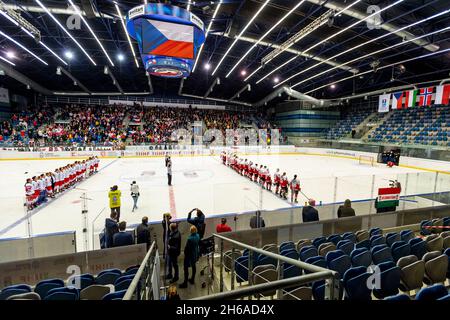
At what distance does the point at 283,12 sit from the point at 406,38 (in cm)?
749

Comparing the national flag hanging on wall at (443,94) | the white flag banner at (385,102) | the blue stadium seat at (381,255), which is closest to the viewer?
the blue stadium seat at (381,255)

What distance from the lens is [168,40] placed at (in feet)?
35.1

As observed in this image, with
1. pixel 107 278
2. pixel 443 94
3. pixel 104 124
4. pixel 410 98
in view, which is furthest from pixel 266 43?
pixel 104 124

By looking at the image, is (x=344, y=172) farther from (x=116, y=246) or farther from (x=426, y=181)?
(x=116, y=246)

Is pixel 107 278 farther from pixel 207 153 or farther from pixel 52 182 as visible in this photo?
pixel 207 153

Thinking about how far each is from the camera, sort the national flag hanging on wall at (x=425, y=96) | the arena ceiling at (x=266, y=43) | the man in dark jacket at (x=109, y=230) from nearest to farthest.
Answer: the man in dark jacket at (x=109, y=230) < the arena ceiling at (x=266, y=43) < the national flag hanging on wall at (x=425, y=96)

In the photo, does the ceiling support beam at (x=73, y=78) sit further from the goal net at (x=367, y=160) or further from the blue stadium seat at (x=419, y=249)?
the goal net at (x=367, y=160)

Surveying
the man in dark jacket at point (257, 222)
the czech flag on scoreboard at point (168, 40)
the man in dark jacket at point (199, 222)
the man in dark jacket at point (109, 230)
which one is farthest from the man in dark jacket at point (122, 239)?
the czech flag on scoreboard at point (168, 40)

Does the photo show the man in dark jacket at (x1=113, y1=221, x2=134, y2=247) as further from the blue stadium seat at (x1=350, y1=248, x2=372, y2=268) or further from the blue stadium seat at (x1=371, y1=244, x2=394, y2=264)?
the blue stadium seat at (x1=371, y1=244, x2=394, y2=264)

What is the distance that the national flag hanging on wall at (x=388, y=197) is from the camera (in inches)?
305

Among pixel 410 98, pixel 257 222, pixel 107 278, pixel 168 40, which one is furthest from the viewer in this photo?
pixel 410 98

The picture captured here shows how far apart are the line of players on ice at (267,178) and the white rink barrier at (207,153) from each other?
28.4 feet

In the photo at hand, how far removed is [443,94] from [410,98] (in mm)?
2172

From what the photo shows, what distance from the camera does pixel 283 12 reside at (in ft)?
40.0
